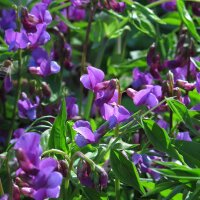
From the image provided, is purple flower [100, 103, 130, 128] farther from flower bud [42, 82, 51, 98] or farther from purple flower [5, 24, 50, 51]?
flower bud [42, 82, 51, 98]

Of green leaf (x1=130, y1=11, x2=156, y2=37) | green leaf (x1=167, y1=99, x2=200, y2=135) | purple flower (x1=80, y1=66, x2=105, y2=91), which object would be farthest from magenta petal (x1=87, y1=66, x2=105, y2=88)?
green leaf (x1=130, y1=11, x2=156, y2=37)

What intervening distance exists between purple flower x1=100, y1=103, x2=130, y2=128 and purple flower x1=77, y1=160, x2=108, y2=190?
124mm

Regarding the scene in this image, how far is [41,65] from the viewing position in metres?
2.20

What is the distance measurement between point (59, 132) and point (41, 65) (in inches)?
25.5

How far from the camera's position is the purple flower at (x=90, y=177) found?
1.45m

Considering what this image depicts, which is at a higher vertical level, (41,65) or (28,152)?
(28,152)

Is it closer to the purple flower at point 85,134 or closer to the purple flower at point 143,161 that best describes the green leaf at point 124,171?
the purple flower at point 85,134

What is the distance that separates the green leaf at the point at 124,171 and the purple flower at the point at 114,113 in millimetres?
81

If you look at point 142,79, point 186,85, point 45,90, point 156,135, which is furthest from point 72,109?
point 156,135

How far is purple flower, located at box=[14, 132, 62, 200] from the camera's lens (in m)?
1.30

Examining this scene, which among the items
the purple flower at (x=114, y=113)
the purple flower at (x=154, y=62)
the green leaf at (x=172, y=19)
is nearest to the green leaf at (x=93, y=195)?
the purple flower at (x=114, y=113)

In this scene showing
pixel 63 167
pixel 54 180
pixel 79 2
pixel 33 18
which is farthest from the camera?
pixel 79 2

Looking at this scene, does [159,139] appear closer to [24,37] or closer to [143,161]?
[143,161]

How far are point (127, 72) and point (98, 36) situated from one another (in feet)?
0.71
